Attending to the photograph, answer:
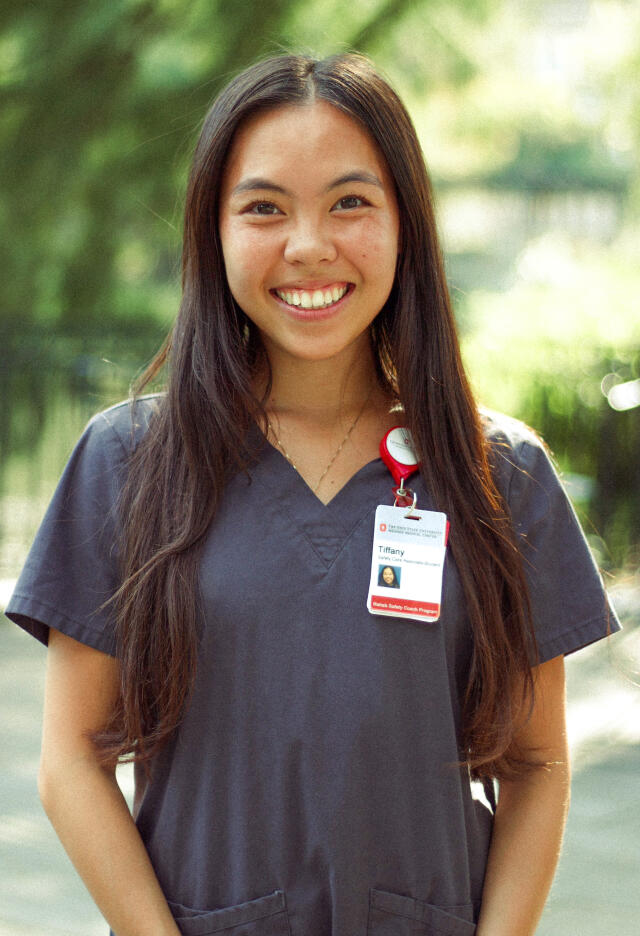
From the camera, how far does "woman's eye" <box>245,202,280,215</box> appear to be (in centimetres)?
155

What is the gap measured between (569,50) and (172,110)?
4571 millimetres

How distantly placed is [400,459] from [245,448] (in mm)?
209

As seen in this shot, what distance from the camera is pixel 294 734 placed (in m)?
1.46

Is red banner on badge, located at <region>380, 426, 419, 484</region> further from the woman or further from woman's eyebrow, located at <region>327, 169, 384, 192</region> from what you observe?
woman's eyebrow, located at <region>327, 169, 384, 192</region>

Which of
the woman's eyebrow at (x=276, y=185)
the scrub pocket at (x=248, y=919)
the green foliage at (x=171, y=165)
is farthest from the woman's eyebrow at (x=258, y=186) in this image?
the green foliage at (x=171, y=165)

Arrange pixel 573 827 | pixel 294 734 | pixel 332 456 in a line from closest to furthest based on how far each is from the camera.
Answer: pixel 294 734 → pixel 332 456 → pixel 573 827

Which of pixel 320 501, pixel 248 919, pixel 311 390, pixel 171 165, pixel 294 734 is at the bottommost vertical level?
pixel 248 919

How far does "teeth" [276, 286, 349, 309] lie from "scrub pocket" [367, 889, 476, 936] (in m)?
0.74

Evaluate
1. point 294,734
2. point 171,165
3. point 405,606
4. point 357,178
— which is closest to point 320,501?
point 405,606

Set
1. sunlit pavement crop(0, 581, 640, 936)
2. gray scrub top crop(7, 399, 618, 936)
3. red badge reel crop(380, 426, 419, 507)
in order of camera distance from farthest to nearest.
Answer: sunlit pavement crop(0, 581, 640, 936)
red badge reel crop(380, 426, 419, 507)
gray scrub top crop(7, 399, 618, 936)

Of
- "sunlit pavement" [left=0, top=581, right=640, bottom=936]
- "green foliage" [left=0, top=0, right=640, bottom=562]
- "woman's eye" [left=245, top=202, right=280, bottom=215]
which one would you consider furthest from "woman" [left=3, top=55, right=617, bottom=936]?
"green foliage" [left=0, top=0, right=640, bottom=562]

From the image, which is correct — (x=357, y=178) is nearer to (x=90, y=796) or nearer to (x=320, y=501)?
(x=320, y=501)

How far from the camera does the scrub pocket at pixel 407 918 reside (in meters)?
1.48

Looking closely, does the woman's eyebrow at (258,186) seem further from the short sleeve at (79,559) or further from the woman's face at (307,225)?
the short sleeve at (79,559)
